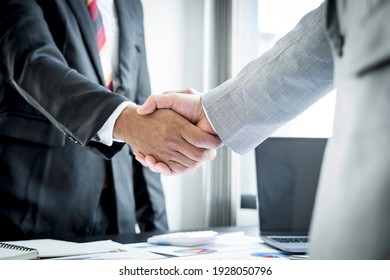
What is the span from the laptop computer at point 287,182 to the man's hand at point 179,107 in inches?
9.1

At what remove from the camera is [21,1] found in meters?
1.00

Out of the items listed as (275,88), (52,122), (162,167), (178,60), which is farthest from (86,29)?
(178,60)

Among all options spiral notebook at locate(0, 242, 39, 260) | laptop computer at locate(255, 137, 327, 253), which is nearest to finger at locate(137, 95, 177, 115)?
laptop computer at locate(255, 137, 327, 253)

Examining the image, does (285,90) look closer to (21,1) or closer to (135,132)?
(135,132)

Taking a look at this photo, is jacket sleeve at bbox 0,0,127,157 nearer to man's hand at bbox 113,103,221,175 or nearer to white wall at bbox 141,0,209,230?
man's hand at bbox 113,103,221,175

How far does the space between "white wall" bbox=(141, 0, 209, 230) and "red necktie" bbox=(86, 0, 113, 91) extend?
73 cm

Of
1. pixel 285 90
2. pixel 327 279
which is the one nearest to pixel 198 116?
pixel 285 90

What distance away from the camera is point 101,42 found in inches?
43.7

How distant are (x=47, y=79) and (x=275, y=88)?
489 millimetres

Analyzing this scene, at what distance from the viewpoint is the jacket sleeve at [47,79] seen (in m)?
0.93

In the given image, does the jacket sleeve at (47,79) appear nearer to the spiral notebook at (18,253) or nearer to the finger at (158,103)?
the finger at (158,103)

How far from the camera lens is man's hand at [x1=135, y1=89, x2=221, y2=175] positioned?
3.15ft

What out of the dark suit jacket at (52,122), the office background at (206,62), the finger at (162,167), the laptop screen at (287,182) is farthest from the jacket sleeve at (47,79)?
the office background at (206,62)

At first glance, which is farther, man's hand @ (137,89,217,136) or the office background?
the office background
